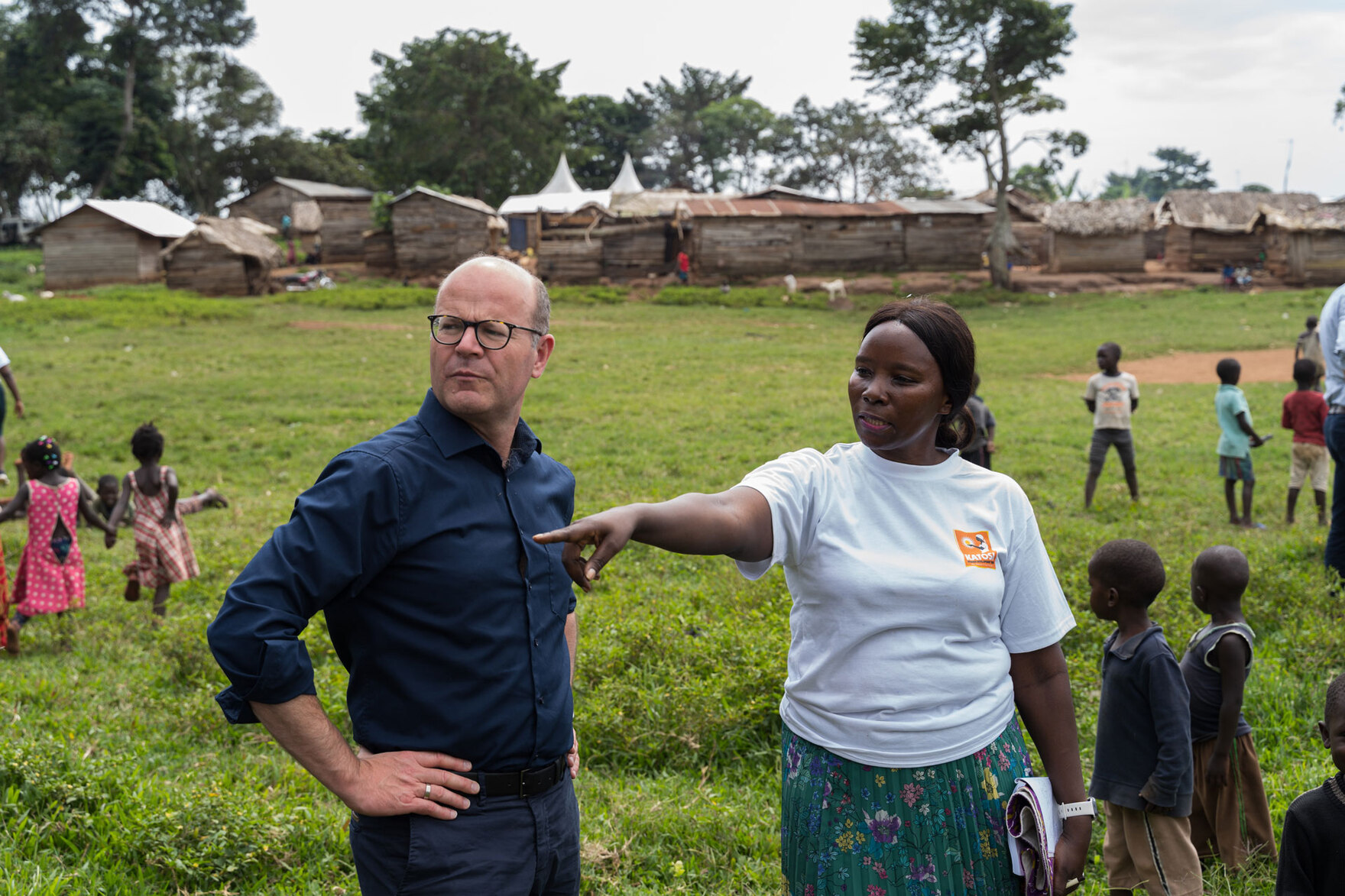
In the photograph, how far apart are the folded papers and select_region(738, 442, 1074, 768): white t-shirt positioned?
0.13 m

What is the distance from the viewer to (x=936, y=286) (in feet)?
95.1

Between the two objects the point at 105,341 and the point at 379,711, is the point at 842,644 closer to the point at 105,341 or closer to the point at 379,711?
the point at 379,711

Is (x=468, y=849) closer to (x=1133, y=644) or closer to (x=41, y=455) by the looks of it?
(x=1133, y=644)

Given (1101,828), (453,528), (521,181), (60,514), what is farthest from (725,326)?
(521,181)

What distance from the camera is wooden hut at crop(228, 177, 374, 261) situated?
A: 125 ft

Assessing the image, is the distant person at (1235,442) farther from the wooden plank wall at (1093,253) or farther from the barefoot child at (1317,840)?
the wooden plank wall at (1093,253)

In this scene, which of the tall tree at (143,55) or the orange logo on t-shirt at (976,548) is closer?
the orange logo on t-shirt at (976,548)

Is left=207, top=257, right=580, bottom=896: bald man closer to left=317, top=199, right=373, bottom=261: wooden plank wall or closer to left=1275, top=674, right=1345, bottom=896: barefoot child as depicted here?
left=1275, top=674, right=1345, bottom=896: barefoot child

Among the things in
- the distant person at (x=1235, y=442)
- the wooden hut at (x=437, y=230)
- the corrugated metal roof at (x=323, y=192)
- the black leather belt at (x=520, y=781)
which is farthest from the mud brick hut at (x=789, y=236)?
the black leather belt at (x=520, y=781)

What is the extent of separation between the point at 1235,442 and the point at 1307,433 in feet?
1.85

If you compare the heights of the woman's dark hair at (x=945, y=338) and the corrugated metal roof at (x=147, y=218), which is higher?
the corrugated metal roof at (x=147, y=218)

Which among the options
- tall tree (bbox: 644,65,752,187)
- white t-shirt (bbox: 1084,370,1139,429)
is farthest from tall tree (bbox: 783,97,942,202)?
white t-shirt (bbox: 1084,370,1139,429)

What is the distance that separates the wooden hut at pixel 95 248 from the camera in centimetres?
3134

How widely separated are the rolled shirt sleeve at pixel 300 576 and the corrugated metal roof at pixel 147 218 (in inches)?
1282
